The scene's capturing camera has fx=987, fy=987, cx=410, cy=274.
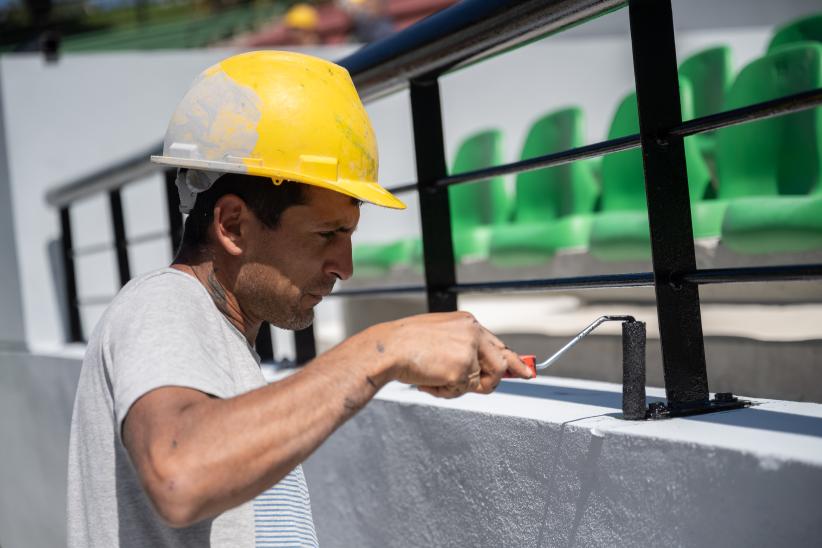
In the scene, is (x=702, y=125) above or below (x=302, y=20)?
below

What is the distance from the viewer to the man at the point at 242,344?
1.17 metres

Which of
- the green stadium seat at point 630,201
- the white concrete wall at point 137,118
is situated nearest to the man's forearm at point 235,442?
the green stadium seat at point 630,201

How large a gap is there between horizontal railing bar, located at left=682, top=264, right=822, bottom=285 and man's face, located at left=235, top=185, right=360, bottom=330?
0.61 metres

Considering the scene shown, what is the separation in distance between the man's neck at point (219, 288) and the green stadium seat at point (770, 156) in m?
2.53

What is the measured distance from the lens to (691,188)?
4531mm

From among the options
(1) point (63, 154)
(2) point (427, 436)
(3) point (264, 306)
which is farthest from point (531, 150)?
(3) point (264, 306)

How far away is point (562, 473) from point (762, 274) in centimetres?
48

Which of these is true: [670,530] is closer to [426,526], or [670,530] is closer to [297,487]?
[297,487]

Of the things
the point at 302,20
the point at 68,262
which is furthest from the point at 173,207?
the point at 302,20

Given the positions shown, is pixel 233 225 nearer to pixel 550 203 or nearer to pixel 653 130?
pixel 653 130

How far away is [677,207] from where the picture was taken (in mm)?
1741

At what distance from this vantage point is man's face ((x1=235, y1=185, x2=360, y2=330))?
4.88ft

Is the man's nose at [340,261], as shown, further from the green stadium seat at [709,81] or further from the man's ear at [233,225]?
the green stadium seat at [709,81]

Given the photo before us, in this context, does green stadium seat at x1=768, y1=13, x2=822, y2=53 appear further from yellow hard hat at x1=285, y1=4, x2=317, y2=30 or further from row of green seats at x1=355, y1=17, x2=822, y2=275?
yellow hard hat at x1=285, y1=4, x2=317, y2=30
